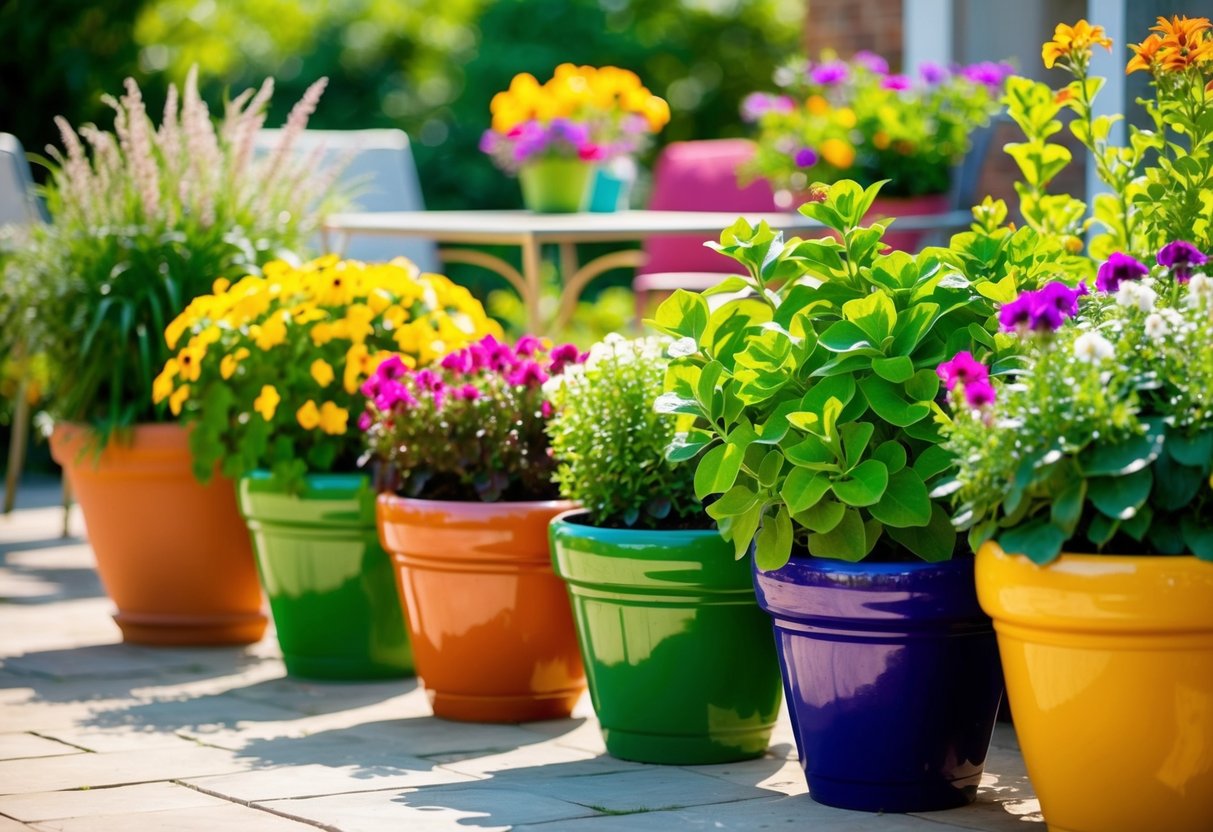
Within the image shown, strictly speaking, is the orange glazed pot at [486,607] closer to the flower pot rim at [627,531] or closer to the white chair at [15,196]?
the flower pot rim at [627,531]

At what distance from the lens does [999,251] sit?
261cm

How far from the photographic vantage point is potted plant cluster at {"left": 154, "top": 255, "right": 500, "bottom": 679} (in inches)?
136

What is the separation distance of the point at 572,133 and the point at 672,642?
8.24ft

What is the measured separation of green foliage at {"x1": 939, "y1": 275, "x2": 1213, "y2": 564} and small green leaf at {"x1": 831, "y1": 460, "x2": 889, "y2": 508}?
0.47 feet

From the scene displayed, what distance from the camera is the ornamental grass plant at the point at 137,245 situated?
3.92 m

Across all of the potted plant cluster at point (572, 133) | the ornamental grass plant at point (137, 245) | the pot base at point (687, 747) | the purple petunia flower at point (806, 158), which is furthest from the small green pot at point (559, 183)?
the pot base at point (687, 747)

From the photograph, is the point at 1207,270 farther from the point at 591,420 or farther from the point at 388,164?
the point at 388,164

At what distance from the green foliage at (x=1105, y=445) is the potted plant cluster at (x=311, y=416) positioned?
1.58 meters

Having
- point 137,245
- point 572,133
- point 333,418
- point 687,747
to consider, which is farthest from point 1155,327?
point 572,133

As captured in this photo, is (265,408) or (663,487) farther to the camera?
(265,408)

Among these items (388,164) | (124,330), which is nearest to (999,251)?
(124,330)

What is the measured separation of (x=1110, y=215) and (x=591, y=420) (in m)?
0.98

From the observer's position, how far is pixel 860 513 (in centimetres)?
245

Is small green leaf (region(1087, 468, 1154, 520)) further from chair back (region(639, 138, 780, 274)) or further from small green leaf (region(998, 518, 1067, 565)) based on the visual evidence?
chair back (region(639, 138, 780, 274))
